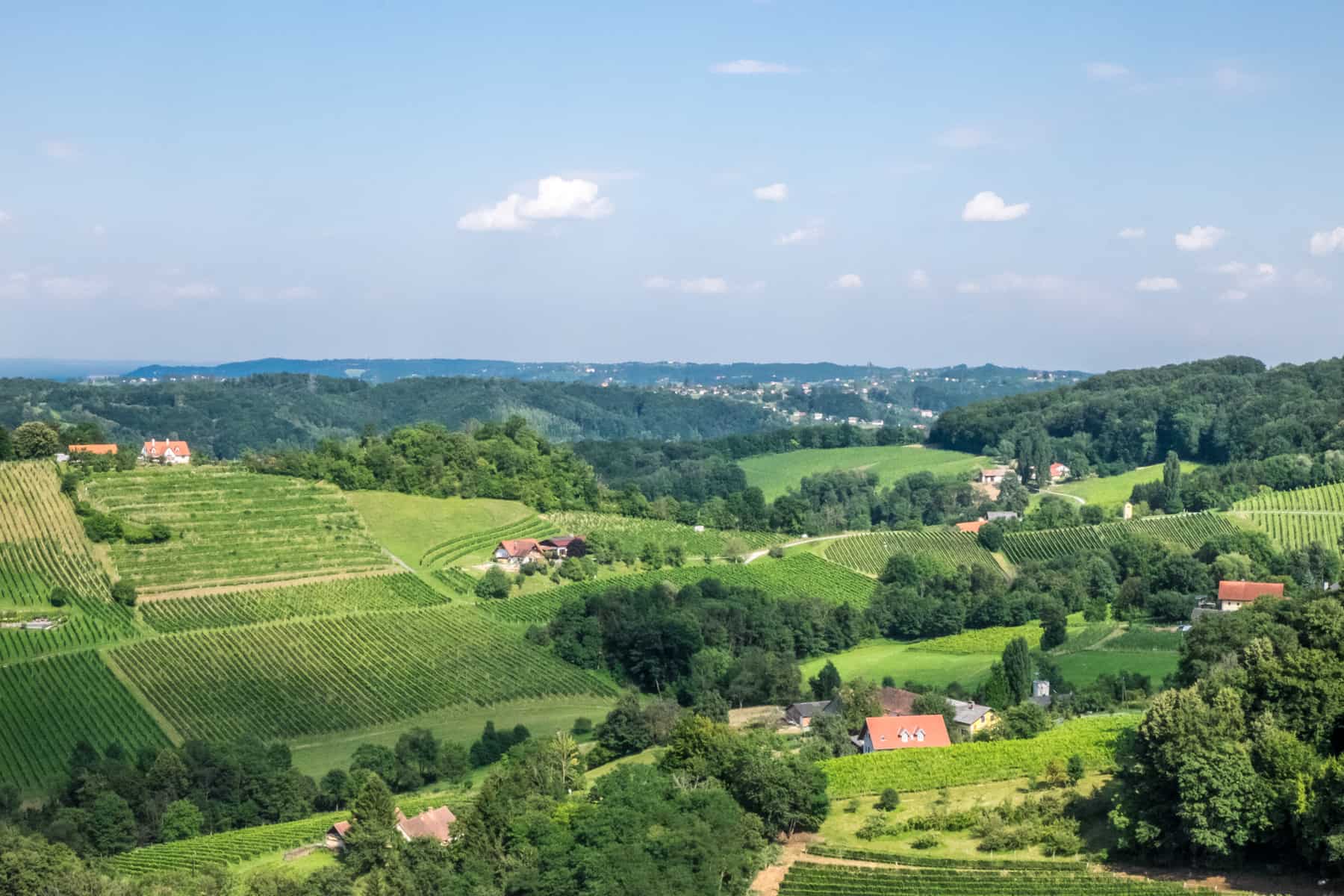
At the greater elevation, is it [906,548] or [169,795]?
[906,548]

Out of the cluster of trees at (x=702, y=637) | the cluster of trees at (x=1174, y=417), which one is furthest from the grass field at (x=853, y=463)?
the cluster of trees at (x=702, y=637)

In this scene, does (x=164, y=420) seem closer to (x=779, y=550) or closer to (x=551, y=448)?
(x=551, y=448)

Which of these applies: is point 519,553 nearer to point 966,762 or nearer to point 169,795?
point 169,795

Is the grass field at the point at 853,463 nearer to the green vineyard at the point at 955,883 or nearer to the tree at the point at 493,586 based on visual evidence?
the tree at the point at 493,586

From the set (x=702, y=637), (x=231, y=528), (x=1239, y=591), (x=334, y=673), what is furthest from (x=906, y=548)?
(x=231, y=528)

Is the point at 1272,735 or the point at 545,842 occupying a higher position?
the point at 1272,735

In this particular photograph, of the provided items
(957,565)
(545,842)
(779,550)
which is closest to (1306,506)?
(957,565)

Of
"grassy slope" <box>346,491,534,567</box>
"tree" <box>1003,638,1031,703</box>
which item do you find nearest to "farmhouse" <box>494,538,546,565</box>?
"grassy slope" <box>346,491,534,567</box>
